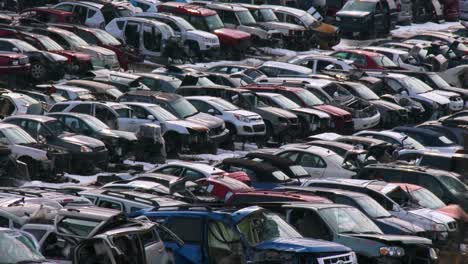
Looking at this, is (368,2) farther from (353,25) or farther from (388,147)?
(388,147)

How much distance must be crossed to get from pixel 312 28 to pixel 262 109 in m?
16.7

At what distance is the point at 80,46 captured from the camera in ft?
139

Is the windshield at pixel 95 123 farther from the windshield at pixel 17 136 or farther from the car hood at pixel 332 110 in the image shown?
the car hood at pixel 332 110

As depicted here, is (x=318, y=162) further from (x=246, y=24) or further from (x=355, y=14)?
(x=355, y=14)

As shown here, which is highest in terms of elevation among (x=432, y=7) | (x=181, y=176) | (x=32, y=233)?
(x=32, y=233)

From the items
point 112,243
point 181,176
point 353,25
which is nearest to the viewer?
point 112,243

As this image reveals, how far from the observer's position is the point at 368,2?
55.2m

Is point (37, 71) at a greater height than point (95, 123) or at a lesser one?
lesser

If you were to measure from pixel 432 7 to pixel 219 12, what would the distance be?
14.4m

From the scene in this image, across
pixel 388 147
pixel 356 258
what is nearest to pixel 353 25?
pixel 388 147

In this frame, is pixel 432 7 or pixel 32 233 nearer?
pixel 32 233

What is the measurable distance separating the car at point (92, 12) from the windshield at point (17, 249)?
31383 mm

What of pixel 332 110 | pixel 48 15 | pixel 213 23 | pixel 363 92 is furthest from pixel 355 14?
pixel 332 110

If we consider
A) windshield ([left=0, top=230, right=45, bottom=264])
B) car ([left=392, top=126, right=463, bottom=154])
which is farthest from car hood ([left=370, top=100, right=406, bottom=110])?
windshield ([left=0, top=230, right=45, bottom=264])
